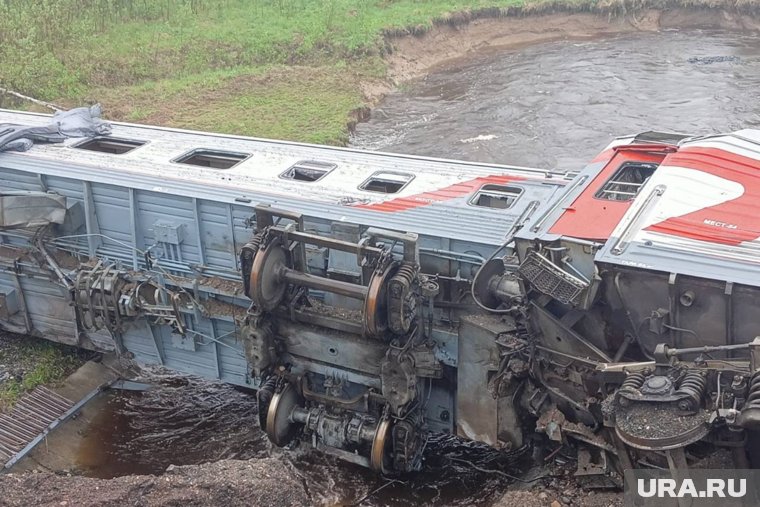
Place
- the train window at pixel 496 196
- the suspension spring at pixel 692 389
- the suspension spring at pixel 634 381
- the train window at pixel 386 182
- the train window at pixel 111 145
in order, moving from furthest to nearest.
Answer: the train window at pixel 111 145 < the train window at pixel 386 182 < the train window at pixel 496 196 < the suspension spring at pixel 634 381 < the suspension spring at pixel 692 389

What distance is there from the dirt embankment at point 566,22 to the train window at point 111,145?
19.4 metres

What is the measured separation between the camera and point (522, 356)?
26.3 ft

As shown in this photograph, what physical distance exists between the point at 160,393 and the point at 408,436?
4447 mm

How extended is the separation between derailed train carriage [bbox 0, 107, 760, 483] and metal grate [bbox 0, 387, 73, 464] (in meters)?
0.84

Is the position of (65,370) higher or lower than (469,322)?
lower

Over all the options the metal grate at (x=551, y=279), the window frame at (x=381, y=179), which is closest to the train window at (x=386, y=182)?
the window frame at (x=381, y=179)

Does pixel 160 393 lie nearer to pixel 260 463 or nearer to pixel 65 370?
pixel 65 370

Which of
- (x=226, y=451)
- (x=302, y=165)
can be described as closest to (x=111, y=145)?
(x=302, y=165)

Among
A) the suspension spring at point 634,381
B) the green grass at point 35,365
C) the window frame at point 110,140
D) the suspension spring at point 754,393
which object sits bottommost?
the green grass at point 35,365

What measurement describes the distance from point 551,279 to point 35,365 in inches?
302

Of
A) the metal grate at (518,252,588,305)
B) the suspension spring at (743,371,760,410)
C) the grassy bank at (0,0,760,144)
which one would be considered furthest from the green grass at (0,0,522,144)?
the suspension spring at (743,371,760,410)

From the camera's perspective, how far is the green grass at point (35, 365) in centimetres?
1089

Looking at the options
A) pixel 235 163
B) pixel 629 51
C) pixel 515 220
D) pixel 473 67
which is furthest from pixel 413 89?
pixel 515 220

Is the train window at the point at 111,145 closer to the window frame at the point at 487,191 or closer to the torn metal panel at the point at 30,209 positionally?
the torn metal panel at the point at 30,209
